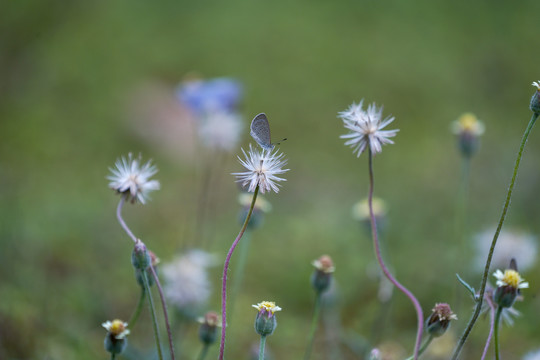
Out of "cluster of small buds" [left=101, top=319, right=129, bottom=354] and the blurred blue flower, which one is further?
the blurred blue flower

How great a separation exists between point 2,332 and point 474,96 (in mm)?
1590

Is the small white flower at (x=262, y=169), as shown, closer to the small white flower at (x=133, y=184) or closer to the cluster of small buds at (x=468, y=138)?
the small white flower at (x=133, y=184)

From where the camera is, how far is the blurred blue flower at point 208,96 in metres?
1.04

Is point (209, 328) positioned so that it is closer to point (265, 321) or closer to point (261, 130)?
→ point (265, 321)

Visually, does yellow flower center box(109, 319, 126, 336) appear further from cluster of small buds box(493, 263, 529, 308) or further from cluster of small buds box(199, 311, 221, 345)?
cluster of small buds box(493, 263, 529, 308)

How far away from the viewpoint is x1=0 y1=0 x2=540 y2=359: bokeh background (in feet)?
3.21

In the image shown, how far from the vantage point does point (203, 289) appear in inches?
33.1

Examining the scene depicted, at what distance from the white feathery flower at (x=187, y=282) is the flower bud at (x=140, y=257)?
0.30 m

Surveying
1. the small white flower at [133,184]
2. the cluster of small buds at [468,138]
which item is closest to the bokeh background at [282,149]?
the cluster of small buds at [468,138]

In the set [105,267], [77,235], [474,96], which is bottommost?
[105,267]

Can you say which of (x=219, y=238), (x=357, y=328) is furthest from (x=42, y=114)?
(x=357, y=328)

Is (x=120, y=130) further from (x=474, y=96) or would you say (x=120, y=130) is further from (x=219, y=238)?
(x=474, y=96)

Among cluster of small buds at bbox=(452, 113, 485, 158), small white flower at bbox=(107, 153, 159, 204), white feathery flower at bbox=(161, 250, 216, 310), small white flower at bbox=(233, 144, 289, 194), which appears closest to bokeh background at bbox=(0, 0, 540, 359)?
white feathery flower at bbox=(161, 250, 216, 310)

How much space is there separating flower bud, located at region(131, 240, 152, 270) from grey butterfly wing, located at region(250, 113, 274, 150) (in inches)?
Answer: 5.5
